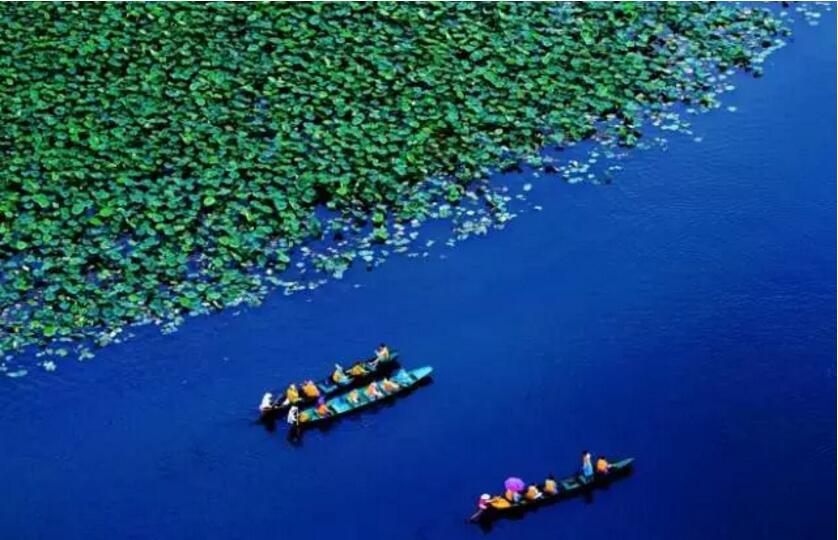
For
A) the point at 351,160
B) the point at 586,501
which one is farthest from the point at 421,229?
the point at 586,501

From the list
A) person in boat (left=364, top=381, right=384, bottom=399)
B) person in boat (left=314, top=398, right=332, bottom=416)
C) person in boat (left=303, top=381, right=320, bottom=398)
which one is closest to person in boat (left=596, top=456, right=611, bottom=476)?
person in boat (left=364, top=381, right=384, bottom=399)

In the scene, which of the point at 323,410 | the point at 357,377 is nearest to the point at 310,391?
the point at 323,410

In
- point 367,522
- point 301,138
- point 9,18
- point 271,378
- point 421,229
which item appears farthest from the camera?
point 9,18

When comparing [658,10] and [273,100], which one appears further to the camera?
[658,10]

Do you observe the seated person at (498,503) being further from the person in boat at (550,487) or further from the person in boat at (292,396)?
the person in boat at (292,396)

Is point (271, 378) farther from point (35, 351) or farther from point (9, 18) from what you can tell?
point (9, 18)

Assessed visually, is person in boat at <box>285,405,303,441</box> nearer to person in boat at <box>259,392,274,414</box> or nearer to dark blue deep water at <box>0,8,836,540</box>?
dark blue deep water at <box>0,8,836,540</box>
